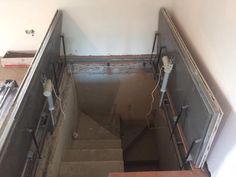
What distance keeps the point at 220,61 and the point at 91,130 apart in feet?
8.27

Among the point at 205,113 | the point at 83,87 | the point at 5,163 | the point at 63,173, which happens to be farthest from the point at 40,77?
the point at 83,87

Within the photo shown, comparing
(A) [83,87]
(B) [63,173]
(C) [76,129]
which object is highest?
(A) [83,87]

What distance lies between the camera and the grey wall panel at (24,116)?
1413 millimetres

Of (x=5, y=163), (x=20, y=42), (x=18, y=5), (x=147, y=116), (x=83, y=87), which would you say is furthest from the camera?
(x=147, y=116)

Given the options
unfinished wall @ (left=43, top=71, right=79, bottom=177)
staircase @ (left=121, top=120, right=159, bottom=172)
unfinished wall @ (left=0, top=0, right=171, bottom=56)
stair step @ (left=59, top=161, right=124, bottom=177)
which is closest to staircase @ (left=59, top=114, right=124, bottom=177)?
stair step @ (left=59, top=161, right=124, bottom=177)

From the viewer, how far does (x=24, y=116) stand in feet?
5.49

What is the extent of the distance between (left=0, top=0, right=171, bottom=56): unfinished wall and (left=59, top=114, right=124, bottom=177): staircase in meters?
1.20

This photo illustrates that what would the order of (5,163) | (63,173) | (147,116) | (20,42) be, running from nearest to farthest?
1. (5,163)
2. (63,173)
3. (20,42)
4. (147,116)

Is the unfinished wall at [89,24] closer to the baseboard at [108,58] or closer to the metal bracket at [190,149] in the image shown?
the baseboard at [108,58]

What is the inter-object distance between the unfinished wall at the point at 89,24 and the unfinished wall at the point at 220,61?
93 cm

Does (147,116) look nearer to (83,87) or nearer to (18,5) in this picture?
(83,87)

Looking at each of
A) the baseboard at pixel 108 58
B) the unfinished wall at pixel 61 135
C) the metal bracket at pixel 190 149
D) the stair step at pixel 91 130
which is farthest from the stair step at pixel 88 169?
the baseboard at pixel 108 58

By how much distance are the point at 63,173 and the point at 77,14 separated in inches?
68.7

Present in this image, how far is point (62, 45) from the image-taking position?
311 centimetres
